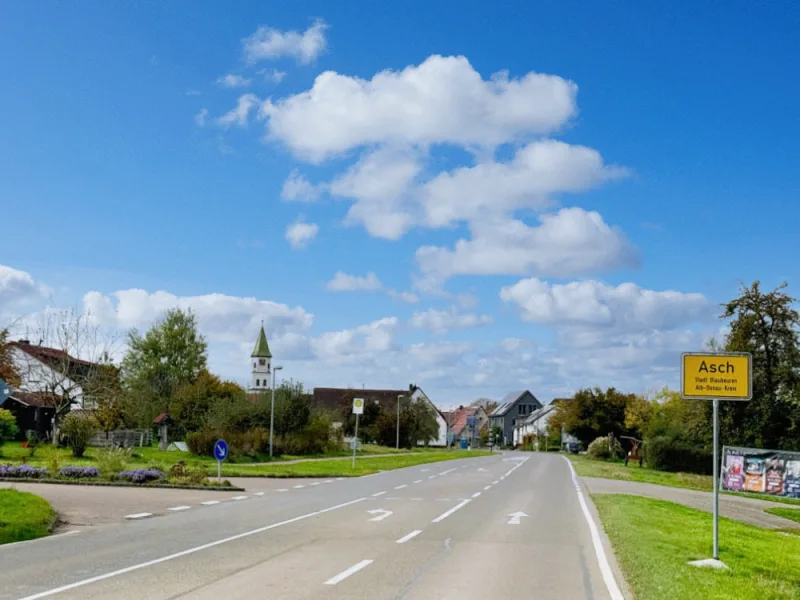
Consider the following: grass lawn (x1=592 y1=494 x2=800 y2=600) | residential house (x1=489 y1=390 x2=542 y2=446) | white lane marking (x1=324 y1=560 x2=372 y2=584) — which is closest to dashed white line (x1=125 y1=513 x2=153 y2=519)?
white lane marking (x1=324 y1=560 x2=372 y2=584)

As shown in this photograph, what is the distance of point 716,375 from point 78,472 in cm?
2011

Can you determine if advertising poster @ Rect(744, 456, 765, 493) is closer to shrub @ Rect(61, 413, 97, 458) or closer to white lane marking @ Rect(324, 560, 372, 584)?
shrub @ Rect(61, 413, 97, 458)

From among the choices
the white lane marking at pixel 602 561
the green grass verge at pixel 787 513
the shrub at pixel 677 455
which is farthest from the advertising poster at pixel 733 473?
the white lane marking at pixel 602 561

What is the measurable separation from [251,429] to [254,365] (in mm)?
70952

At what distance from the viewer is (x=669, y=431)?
56.4 meters

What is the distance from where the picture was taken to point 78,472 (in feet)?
84.1

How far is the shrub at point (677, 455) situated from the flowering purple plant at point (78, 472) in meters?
37.7

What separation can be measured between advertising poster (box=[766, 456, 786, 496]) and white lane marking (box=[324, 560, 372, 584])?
102 ft

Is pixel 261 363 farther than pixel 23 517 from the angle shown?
Yes

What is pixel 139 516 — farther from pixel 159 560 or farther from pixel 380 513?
pixel 159 560

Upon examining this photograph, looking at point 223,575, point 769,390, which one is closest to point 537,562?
point 223,575

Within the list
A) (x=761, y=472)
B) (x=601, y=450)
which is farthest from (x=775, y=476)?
(x=601, y=450)

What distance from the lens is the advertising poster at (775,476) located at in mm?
37041

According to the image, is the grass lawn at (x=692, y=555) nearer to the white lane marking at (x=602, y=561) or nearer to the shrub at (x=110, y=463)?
the white lane marking at (x=602, y=561)
